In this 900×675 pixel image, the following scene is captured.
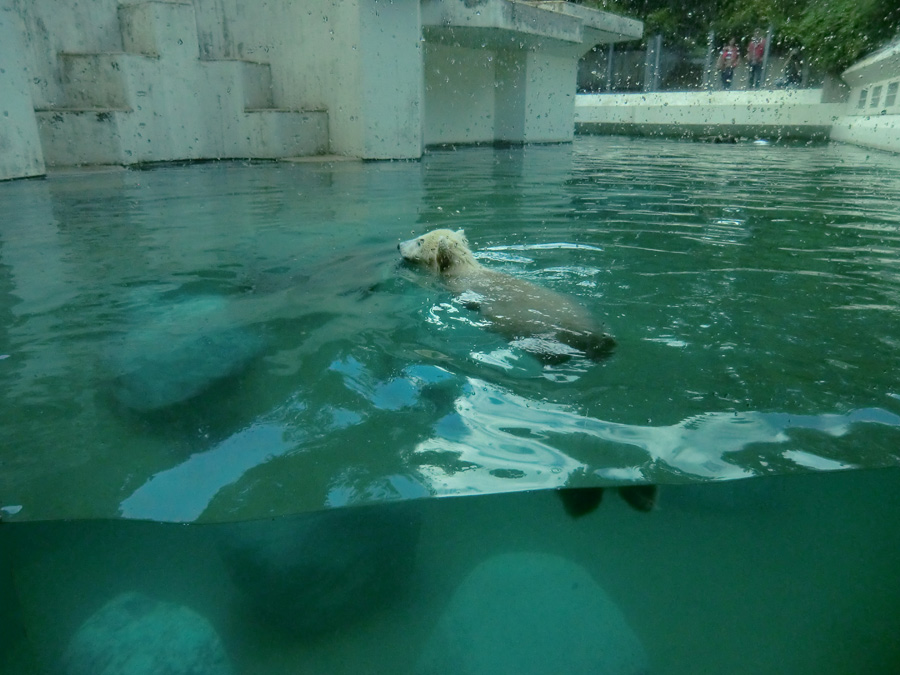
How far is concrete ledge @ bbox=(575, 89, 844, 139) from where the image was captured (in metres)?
17.7

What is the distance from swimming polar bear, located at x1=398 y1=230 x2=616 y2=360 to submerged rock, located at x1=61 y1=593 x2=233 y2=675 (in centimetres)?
147

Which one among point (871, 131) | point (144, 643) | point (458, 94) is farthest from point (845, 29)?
point (144, 643)

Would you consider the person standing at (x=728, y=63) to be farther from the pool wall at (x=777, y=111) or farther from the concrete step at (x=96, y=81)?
the concrete step at (x=96, y=81)

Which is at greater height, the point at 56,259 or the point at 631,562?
the point at 56,259

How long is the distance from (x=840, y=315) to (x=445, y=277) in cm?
195

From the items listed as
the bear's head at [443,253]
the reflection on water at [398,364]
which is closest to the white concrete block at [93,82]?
the reflection on water at [398,364]

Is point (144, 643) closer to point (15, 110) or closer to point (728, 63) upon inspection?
point (15, 110)

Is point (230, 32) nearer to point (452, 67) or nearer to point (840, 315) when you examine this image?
point (452, 67)

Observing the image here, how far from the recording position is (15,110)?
7387 mm

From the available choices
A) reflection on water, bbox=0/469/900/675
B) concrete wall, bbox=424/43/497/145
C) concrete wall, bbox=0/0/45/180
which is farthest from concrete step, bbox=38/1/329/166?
reflection on water, bbox=0/469/900/675

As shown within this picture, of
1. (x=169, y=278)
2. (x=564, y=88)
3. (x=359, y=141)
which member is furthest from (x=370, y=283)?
(x=564, y=88)

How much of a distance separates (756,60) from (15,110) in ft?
64.1

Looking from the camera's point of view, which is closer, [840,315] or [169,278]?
[840,315]

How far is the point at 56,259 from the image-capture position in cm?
395
